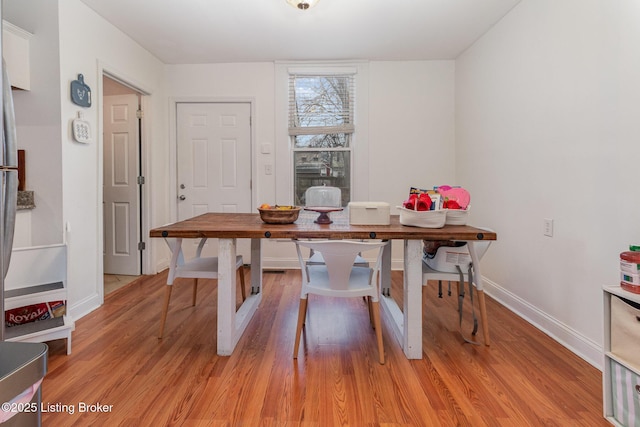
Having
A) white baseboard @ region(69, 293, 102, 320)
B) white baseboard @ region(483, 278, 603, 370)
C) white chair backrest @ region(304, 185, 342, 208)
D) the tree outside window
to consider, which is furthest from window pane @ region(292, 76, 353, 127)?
white baseboard @ region(69, 293, 102, 320)

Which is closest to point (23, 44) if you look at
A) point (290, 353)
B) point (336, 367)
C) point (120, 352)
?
point (120, 352)

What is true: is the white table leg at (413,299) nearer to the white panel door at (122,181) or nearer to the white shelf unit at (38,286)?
the white shelf unit at (38,286)

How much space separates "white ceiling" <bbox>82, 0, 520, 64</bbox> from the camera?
104 inches

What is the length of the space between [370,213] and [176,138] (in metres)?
2.94

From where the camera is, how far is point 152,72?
3.57 meters

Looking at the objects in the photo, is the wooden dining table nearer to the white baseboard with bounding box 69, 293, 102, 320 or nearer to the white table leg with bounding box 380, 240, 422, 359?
the white table leg with bounding box 380, 240, 422, 359

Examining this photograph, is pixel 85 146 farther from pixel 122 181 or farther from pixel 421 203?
pixel 421 203

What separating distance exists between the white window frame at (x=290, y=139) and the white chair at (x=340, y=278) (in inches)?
79.2

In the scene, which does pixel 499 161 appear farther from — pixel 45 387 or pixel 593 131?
pixel 45 387

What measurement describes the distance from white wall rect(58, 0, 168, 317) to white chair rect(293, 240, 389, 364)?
1.88 meters

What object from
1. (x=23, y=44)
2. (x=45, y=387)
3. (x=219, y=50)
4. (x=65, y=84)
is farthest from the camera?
(x=219, y=50)

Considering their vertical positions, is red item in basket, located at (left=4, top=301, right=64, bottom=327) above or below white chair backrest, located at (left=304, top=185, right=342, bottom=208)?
below

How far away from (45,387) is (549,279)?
3021 mm

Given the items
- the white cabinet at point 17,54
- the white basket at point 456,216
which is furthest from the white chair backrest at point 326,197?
the white cabinet at point 17,54
